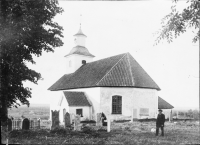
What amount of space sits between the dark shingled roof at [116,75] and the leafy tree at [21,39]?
46.6 ft

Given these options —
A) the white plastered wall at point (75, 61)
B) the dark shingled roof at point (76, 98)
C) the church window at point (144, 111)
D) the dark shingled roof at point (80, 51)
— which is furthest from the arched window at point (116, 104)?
the dark shingled roof at point (80, 51)

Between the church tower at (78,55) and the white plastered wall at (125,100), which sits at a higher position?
the church tower at (78,55)

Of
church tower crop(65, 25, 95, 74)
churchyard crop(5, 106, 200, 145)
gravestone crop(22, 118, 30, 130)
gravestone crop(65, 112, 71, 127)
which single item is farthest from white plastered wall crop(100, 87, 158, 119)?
church tower crop(65, 25, 95, 74)

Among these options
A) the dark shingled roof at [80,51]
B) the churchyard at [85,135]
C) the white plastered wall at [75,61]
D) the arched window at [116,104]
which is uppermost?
the dark shingled roof at [80,51]

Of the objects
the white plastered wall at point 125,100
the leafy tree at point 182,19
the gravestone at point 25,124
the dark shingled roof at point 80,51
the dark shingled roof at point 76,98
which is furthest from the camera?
the dark shingled roof at point 80,51

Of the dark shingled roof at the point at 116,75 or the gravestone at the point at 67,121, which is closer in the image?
the gravestone at the point at 67,121

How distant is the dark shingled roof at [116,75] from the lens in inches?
1041

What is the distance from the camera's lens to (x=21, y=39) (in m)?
11.1

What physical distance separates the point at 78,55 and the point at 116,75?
12.3 m

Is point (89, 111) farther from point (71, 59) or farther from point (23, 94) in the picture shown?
point (23, 94)

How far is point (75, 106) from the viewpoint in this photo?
26219mm

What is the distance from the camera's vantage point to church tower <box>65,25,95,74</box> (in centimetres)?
3738

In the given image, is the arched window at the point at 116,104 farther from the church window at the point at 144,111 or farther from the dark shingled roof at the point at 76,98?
the dark shingled roof at the point at 76,98

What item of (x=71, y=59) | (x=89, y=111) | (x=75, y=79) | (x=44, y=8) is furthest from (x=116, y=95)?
(x=44, y=8)
